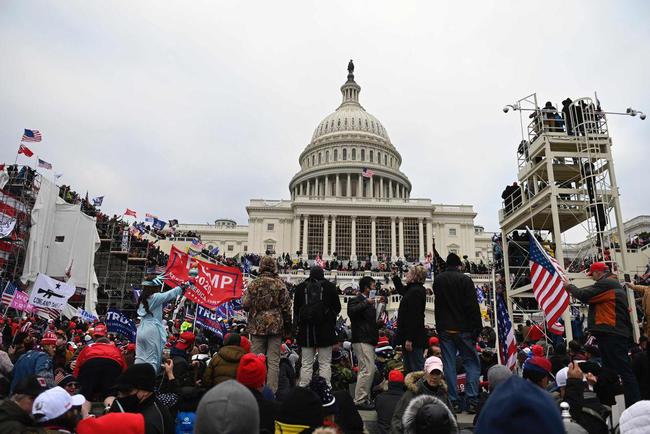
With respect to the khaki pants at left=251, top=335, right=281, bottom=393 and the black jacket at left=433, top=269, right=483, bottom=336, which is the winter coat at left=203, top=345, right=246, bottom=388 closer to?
the khaki pants at left=251, top=335, right=281, bottom=393

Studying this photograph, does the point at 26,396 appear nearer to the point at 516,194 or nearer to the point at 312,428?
the point at 312,428

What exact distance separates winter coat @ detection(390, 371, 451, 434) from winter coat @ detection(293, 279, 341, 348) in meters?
2.46

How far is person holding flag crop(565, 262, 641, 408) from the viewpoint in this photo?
663 centimetres

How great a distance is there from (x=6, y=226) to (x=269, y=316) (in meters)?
21.6

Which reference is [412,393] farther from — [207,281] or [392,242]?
[392,242]

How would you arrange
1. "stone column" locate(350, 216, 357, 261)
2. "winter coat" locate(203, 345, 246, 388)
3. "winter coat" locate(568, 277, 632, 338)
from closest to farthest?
1. "winter coat" locate(203, 345, 246, 388)
2. "winter coat" locate(568, 277, 632, 338)
3. "stone column" locate(350, 216, 357, 261)

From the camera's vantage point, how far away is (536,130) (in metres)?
18.0

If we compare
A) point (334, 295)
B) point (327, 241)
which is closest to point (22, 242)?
point (334, 295)

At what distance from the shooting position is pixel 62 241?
28.1 meters

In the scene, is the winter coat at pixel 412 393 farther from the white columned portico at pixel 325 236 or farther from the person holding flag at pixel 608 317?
the white columned portico at pixel 325 236

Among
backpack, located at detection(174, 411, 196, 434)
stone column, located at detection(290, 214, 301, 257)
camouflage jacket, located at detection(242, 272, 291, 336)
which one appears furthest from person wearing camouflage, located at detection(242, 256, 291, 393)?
stone column, located at detection(290, 214, 301, 257)

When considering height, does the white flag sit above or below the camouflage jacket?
above

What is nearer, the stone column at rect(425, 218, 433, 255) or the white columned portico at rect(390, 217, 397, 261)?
the white columned portico at rect(390, 217, 397, 261)

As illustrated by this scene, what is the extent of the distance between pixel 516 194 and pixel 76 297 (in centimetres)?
2354
